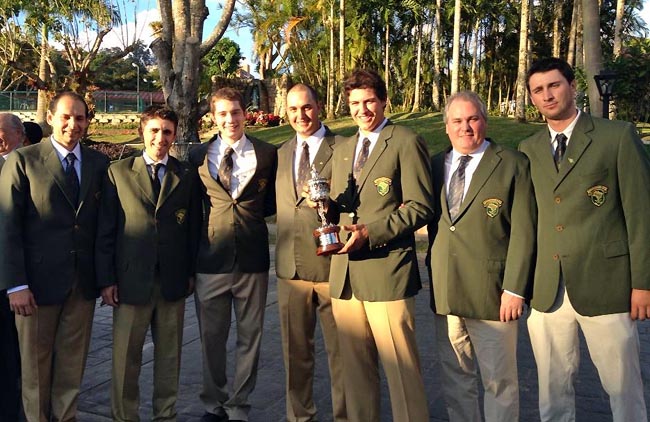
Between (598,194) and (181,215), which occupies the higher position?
(598,194)

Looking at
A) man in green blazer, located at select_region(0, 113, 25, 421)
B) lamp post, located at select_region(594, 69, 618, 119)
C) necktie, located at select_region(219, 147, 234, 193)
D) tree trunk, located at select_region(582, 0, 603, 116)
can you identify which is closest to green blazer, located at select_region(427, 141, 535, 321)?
necktie, located at select_region(219, 147, 234, 193)

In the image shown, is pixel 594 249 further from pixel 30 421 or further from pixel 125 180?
pixel 30 421

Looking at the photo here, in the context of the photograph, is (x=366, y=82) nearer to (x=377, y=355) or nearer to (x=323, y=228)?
(x=323, y=228)

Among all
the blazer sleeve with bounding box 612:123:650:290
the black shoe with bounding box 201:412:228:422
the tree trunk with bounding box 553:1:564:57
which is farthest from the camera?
the tree trunk with bounding box 553:1:564:57

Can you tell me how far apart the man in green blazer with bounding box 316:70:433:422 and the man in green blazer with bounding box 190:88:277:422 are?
78cm

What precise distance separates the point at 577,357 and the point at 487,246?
2.57 feet

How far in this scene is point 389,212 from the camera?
3711mm

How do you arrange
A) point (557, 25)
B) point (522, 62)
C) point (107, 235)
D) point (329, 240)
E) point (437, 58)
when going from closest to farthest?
point (329, 240) → point (107, 235) → point (522, 62) → point (437, 58) → point (557, 25)

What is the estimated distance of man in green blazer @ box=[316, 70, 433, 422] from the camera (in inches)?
142

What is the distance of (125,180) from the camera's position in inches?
163

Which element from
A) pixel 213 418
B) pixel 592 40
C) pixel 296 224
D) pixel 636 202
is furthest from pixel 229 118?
pixel 592 40

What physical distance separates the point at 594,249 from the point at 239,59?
159 feet

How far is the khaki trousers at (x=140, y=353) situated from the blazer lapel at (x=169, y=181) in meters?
0.57

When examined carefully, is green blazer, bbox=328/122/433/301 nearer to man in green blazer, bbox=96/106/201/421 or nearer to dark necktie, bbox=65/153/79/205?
man in green blazer, bbox=96/106/201/421
